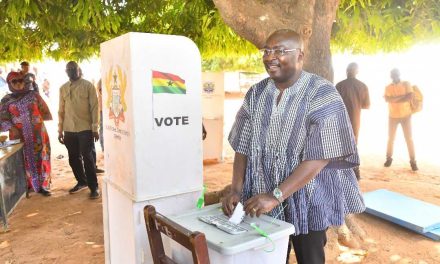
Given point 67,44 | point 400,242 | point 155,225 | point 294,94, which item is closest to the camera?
point 155,225

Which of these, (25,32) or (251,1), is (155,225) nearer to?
(251,1)

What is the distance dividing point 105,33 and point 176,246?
18.0 feet

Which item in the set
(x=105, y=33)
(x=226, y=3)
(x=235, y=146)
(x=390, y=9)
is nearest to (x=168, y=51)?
(x=235, y=146)

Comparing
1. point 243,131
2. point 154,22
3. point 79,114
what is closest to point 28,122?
point 79,114

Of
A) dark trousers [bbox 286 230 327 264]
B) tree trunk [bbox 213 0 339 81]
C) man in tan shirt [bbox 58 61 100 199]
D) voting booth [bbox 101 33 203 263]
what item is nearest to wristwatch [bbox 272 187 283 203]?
dark trousers [bbox 286 230 327 264]

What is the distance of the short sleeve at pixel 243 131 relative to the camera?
7.07ft

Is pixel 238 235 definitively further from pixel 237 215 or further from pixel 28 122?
pixel 28 122

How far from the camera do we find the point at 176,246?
174 cm

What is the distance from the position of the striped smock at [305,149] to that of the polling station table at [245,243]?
0.25m

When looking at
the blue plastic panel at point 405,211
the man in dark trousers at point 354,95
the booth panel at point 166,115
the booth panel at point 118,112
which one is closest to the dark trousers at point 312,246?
the booth panel at point 166,115

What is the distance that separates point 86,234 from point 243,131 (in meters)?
3.03

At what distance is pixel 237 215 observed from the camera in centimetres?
179

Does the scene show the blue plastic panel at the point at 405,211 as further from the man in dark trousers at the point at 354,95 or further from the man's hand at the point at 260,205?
the man's hand at the point at 260,205

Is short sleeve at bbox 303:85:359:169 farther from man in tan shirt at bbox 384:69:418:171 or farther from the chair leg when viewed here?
man in tan shirt at bbox 384:69:418:171
